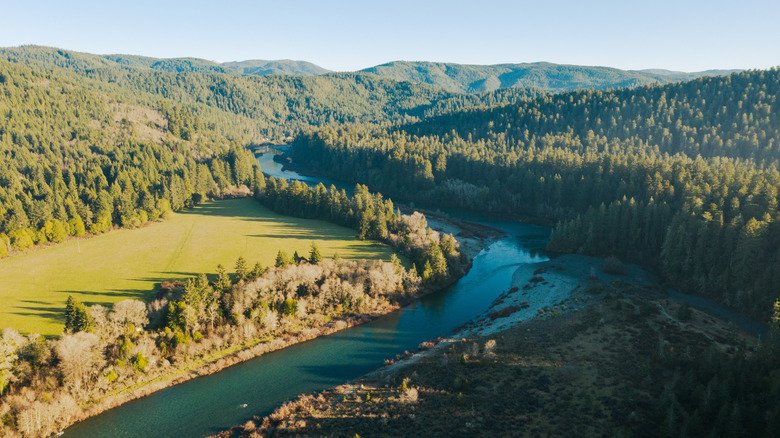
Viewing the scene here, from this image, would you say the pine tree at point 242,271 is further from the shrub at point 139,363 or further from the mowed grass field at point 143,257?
the shrub at point 139,363

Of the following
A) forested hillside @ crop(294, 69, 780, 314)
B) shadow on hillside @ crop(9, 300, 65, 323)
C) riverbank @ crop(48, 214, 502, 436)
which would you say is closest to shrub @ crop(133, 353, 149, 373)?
riverbank @ crop(48, 214, 502, 436)

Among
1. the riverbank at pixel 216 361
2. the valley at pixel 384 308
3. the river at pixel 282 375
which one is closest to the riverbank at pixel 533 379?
the valley at pixel 384 308

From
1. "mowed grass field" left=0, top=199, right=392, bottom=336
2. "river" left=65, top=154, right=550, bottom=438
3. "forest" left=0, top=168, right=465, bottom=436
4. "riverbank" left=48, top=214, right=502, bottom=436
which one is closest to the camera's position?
"river" left=65, top=154, right=550, bottom=438

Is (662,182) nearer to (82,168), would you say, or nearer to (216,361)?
(216,361)

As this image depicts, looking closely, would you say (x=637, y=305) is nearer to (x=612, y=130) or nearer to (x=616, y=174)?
(x=616, y=174)

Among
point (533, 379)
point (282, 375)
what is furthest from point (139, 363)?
point (533, 379)

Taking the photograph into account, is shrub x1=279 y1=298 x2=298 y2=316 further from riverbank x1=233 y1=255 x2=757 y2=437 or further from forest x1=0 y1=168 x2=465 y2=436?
riverbank x1=233 y1=255 x2=757 y2=437
